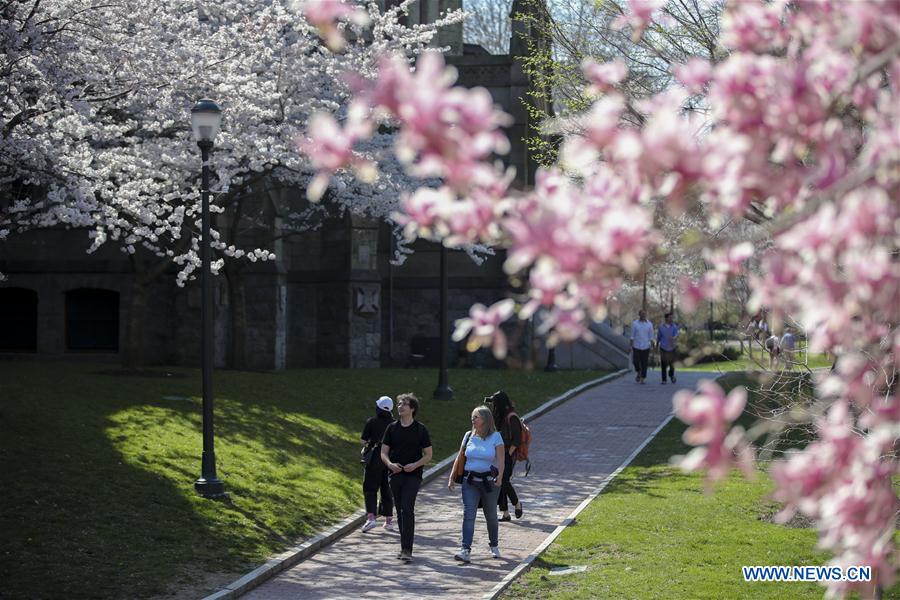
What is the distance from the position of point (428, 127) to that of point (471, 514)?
32.6 ft

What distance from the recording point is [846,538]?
3.62 meters

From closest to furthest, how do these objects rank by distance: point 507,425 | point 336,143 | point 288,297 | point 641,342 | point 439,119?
point 439,119, point 336,143, point 507,425, point 641,342, point 288,297

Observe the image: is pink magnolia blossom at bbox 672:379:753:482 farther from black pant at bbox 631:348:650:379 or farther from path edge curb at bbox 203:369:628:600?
black pant at bbox 631:348:650:379

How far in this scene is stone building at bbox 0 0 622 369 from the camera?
3016 centimetres

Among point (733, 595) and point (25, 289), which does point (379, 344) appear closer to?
point (25, 289)

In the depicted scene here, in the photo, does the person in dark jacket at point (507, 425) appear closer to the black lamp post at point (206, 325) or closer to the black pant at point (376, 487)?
the black pant at point (376, 487)

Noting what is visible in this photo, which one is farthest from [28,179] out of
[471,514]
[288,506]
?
[471,514]

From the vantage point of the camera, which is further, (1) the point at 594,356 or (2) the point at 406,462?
(1) the point at 594,356

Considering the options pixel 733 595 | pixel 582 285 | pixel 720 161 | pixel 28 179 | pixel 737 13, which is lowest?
pixel 733 595

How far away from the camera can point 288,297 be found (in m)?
32.8

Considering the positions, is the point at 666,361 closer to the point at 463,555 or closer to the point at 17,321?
the point at 17,321

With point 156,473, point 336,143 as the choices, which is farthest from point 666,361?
point 336,143

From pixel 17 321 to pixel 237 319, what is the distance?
24.2ft

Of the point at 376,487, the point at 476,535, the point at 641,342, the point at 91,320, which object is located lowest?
the point at 476,535
